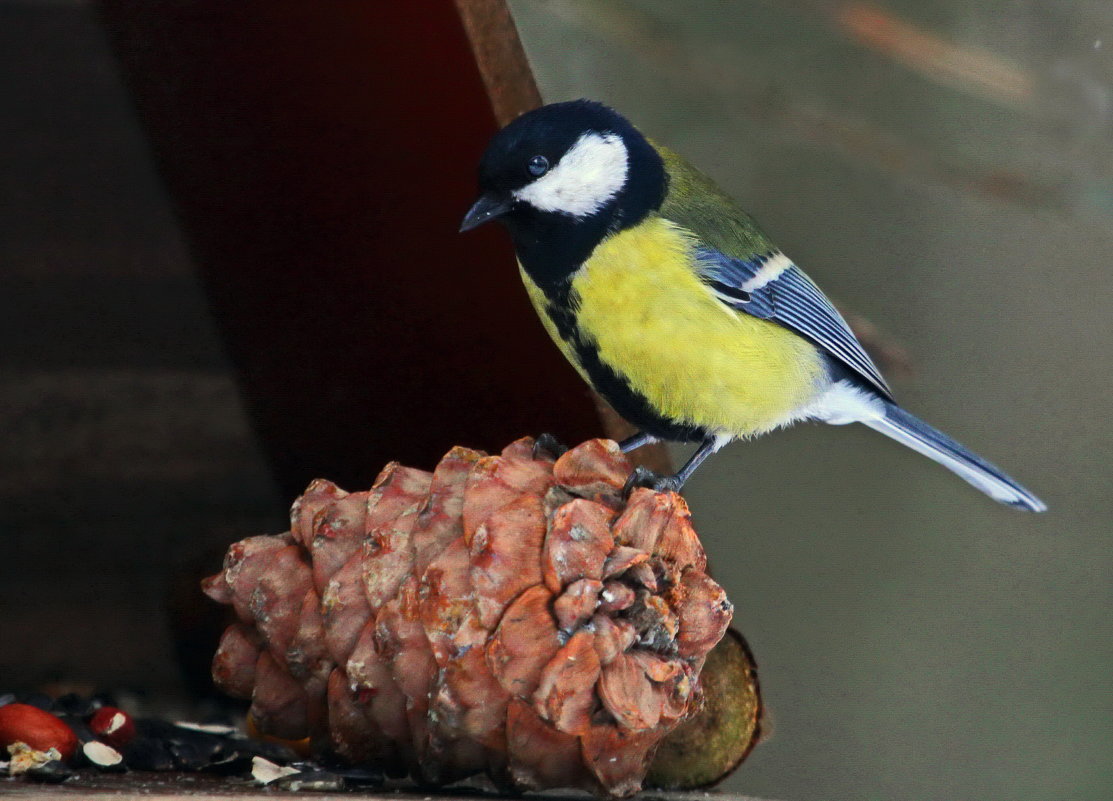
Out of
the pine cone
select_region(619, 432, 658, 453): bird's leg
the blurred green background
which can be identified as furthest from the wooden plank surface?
the blurred green background

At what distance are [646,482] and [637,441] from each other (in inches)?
8.6

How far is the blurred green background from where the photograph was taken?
1672mm

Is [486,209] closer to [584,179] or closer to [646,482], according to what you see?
[584,179]

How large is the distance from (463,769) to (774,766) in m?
1.08

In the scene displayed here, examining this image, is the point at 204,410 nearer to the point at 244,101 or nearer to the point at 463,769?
the point at 244,101

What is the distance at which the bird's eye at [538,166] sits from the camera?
36.8 inches

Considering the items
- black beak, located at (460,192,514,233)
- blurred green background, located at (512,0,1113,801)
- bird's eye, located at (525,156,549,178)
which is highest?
bird's eye, located at (525,156,549,178)

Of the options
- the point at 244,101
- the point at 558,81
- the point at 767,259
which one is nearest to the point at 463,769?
the point at 244,101

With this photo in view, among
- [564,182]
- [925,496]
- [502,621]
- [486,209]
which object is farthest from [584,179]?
[925,496]

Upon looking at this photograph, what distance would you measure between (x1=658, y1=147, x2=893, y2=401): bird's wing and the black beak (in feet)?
0.67

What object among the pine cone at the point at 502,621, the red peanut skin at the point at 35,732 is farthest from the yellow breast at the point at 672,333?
the red peanut skin at the point at 35,732

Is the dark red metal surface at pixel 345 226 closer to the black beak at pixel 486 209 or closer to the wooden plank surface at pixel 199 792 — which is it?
the black beak at pixel 486 209

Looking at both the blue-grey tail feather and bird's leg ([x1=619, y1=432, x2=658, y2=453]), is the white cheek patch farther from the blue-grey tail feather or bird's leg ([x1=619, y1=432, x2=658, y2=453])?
the blue-grey tail feather

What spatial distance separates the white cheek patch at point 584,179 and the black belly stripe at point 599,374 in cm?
8
